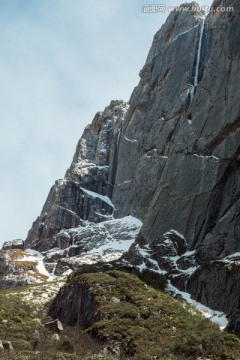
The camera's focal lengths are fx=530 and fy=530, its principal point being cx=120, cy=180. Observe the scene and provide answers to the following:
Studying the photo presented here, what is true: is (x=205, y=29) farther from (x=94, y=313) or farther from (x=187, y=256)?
(x=94, y=313)

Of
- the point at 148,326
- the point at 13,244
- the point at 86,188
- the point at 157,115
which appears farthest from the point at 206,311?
the point at 13,244

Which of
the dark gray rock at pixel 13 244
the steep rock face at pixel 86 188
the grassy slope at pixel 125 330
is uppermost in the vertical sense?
Answer: the steep rock face at pixel 86 188

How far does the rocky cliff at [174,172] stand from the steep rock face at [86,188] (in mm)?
257

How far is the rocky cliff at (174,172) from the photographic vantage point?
205 feet

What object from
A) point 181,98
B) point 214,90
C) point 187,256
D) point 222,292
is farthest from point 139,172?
point 222,292

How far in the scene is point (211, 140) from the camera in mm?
72812

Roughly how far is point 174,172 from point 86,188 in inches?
1961

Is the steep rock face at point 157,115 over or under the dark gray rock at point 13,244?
over

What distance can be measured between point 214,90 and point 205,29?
27.0 m

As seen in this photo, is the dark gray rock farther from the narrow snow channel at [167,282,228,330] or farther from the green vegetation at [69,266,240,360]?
the narrow snow channel at [167,282,228,330]

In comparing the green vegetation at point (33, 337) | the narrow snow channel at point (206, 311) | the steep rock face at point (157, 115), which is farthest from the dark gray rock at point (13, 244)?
the narrow snow channel at point (206, 311)

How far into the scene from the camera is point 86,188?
405ft

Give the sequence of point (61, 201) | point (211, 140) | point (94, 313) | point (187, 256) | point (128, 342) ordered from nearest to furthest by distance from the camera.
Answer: point (128, 342) < point (94, 313) < point (187, 256) < point (211, 140) < point (61, 201)

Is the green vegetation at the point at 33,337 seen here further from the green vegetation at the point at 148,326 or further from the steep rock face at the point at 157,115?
the steep rock face at the point at 157,115
